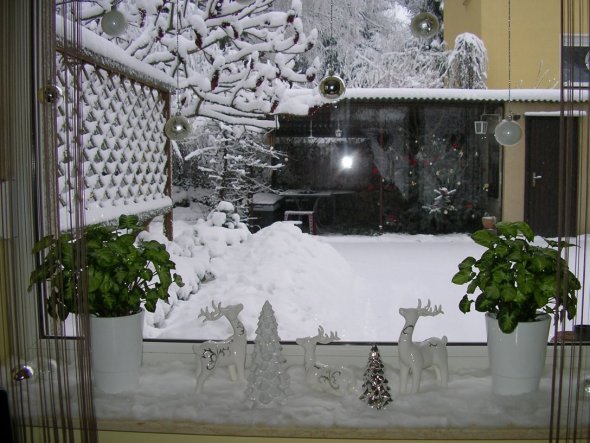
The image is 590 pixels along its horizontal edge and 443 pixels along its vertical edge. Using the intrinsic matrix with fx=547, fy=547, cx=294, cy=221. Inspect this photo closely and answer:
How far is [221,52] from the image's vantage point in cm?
325

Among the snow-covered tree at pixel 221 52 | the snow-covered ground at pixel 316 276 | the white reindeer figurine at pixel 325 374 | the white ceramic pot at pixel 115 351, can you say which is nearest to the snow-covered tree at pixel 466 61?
the snow-covered tree at pixel 221 52

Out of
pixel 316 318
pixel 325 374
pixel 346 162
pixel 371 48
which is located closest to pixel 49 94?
pixel 325 374

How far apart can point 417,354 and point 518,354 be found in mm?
192

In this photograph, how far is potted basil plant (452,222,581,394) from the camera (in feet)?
3.40

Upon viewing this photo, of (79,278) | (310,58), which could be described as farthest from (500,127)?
(310,58)

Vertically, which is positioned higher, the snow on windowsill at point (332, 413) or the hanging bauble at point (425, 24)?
the hanging bauble at point (425, 24)

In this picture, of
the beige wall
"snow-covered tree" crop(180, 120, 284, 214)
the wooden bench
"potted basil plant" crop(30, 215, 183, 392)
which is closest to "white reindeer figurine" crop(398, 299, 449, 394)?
"potted basil plant" crop(30, 215, 183, 392)

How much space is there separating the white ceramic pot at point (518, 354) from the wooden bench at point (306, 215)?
1670mm

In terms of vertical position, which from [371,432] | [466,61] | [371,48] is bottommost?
[371,432]

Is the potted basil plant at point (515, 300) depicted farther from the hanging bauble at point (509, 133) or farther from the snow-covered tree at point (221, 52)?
the snow-covered tree at point (221, 52)

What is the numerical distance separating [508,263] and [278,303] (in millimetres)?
1566

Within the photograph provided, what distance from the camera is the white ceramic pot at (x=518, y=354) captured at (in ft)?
3.46

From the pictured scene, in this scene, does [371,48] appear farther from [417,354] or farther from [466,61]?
[417,354]

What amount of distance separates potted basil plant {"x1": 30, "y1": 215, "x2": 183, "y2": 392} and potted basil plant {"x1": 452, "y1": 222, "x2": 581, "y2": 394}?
63 centimetres
